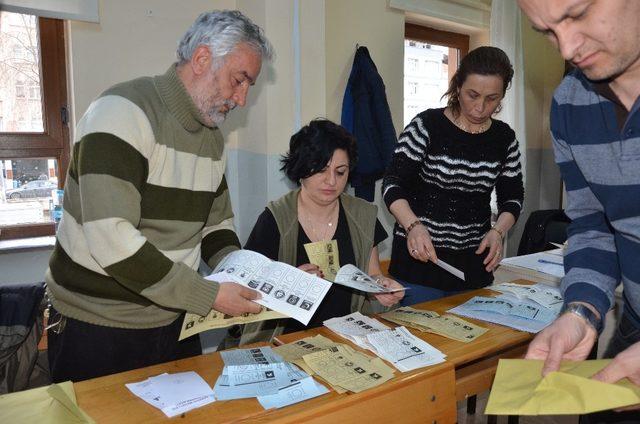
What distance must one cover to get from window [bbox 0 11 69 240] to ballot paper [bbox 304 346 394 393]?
2255mm

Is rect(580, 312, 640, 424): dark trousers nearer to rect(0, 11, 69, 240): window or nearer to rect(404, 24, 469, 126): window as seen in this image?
rect(0, 11, 69, 240): window

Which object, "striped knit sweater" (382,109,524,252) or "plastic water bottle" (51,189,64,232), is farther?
"plastic water bottle" (51,189,64,232)

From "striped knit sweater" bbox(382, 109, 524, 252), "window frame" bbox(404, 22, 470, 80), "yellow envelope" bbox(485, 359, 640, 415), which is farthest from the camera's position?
"window frame" bbox(404, 22, 470, 80)

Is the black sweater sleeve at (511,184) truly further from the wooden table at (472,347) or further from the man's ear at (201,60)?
the man's ear at (201,60)

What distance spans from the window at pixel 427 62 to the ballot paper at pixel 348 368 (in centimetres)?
304

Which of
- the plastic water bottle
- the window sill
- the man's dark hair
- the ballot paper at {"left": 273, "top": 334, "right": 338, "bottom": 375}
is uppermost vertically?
the man's dark hair

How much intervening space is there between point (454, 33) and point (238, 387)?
4.08 metres

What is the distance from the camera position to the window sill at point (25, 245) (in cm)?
279

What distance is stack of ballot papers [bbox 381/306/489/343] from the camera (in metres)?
1.68

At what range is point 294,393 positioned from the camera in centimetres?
128

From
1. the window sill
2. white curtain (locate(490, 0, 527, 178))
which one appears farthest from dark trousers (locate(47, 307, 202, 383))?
white curtain (locate(490, 0, 527, 178))

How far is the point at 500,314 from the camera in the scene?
6.17ft

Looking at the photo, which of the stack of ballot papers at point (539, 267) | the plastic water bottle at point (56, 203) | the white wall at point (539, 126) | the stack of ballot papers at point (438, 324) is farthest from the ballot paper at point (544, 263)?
the plastic water bottle at point (56, 203)

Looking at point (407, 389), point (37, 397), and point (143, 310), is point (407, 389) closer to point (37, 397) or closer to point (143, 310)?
point (143, 310)
